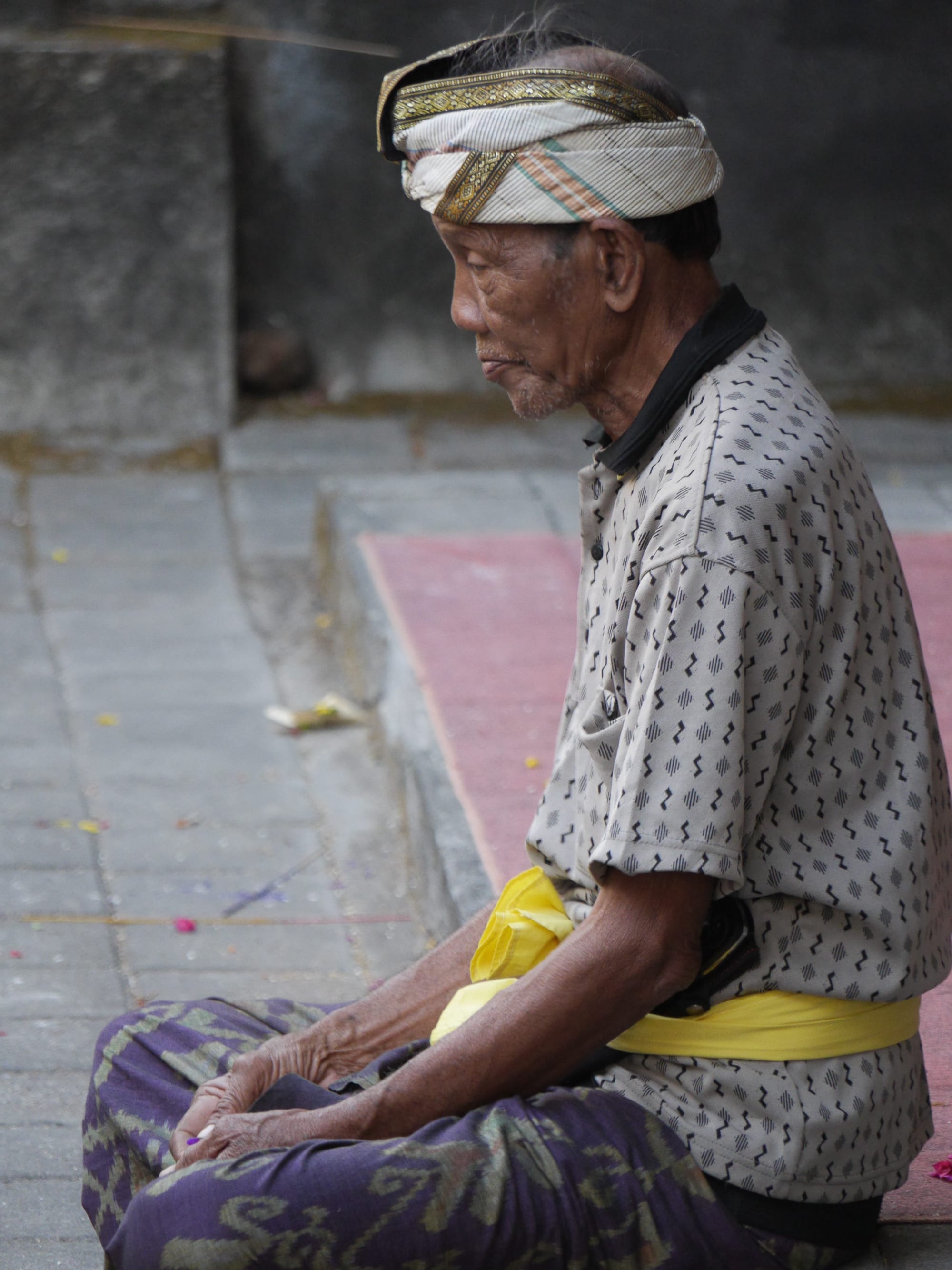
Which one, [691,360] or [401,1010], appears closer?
[691,360]

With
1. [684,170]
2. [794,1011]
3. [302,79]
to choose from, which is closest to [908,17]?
[302,79]

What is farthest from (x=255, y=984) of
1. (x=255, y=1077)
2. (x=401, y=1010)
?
(x=255, y=1077)

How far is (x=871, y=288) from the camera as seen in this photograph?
22.9 ft

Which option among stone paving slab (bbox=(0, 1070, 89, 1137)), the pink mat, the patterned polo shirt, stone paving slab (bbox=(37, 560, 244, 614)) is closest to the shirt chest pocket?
the patterned polo shirt

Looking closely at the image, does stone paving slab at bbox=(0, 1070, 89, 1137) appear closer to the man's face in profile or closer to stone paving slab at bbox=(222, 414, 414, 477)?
the man's face in profile

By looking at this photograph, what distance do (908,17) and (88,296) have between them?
348cm

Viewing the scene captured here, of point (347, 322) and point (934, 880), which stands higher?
point (934, 880)

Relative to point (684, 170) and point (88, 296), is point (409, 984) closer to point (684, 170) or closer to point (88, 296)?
point (684, 170)

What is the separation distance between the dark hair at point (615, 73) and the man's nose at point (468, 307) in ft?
0.46

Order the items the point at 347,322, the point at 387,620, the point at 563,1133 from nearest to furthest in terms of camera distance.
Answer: the point at 563,1133
the point at 387,620
the point at 347,322

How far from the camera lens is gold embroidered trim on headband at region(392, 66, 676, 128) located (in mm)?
1949

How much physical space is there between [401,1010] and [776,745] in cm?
75

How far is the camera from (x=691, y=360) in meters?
1.93

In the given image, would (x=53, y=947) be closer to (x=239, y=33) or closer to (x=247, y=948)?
(x=247, y=948)
